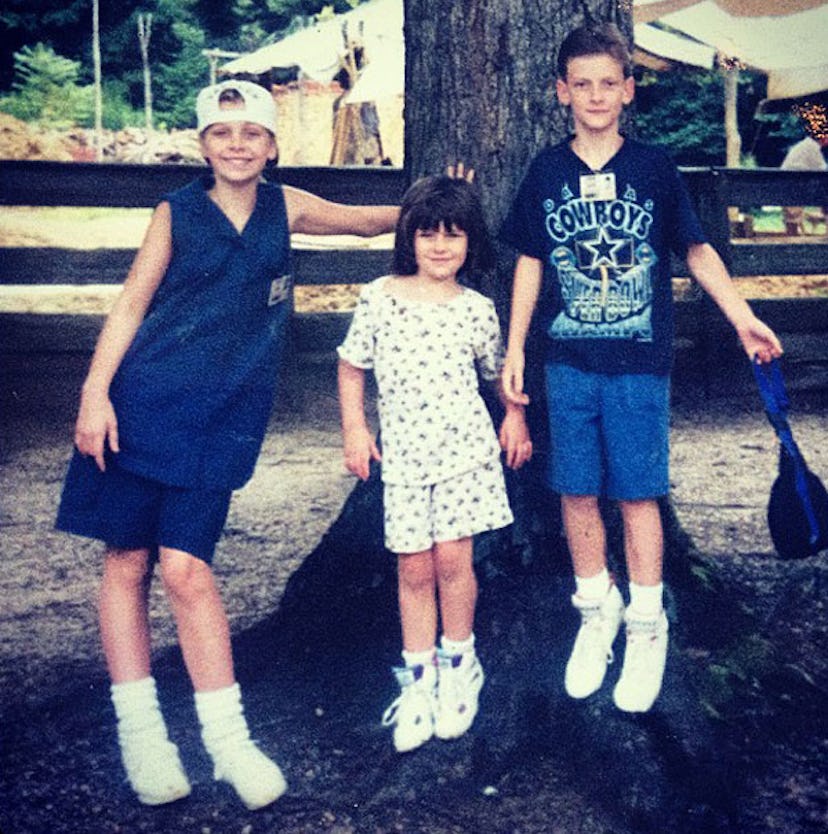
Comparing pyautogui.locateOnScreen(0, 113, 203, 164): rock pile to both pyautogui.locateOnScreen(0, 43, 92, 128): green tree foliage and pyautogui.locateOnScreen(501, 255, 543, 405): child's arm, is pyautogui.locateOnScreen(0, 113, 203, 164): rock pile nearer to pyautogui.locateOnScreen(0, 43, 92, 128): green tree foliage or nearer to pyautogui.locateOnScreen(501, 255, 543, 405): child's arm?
pyautogui.locateOnScreen(0, 43, 92, 128): green tree foliage

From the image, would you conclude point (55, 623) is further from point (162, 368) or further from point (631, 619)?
point (631, 619)

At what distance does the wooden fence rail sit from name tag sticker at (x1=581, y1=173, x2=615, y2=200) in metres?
4.06

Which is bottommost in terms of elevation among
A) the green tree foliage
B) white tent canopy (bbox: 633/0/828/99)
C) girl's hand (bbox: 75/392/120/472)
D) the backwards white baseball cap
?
girl's hand (bbox: 75/392/120/472)

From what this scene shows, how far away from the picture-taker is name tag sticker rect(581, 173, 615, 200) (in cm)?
286

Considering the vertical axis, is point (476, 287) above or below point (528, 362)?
above

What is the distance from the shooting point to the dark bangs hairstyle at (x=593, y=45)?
9.31ft

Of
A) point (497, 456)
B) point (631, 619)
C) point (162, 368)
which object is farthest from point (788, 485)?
point (162, 368)

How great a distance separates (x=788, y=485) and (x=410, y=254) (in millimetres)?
1111

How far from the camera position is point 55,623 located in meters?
3.88

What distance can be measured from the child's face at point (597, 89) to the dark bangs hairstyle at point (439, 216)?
1.13 feet

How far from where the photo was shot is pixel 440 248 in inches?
112

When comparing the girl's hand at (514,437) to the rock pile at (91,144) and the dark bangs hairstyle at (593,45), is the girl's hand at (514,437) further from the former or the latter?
the rock pile at (91,144)

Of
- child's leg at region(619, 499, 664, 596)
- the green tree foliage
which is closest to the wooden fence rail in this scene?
child's leg at region(619, 499, 664, 596)

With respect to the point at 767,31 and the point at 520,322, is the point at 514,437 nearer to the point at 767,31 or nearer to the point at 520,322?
the point at 520,322
